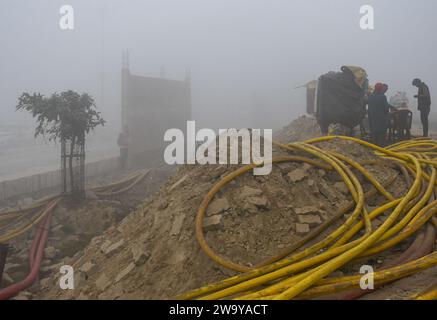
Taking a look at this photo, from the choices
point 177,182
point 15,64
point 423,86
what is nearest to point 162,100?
point 423,86

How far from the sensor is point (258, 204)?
3682mm

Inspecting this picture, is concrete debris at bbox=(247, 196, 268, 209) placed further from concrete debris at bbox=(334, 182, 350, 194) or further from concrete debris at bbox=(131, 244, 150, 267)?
concrete debris at bbox=(131, 244, 150, 267)

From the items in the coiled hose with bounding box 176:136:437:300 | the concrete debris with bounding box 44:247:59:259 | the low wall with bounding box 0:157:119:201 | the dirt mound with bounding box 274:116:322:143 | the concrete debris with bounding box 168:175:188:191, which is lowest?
the concrete debris with bounding box 44:247:59:259

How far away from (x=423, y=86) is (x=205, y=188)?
6354 millimetres

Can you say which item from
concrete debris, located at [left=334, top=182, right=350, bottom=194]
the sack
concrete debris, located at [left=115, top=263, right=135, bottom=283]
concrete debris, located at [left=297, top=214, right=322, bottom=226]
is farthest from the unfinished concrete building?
concrete debris, located at [left=297, top=214, right=322, bottom=226]

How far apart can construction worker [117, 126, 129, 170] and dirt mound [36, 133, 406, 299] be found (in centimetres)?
982

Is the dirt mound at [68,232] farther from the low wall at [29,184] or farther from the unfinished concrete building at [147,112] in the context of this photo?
the unfinished concrete building at [147,112]

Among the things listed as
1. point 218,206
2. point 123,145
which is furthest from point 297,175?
point 123,145

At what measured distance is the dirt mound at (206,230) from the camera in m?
3.27

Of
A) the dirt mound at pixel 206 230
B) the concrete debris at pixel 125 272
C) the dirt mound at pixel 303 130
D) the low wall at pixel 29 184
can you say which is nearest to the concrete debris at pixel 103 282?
the dirt mound at pixel 206 230

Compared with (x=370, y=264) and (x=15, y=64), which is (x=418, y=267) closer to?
(x=370, y=264)

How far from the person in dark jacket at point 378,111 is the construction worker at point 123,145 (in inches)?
376

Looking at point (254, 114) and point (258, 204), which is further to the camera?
point (254, 114)

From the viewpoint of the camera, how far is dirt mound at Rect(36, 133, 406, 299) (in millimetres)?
3268
